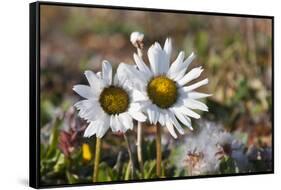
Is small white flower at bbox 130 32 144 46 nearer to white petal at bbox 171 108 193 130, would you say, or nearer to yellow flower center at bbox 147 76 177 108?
yellow flower center at bbox 147 76 177 108

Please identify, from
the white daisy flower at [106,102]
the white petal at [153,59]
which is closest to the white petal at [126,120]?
the white daisy flower at [106,102]

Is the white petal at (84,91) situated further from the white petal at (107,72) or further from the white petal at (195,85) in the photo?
the white petal at (195,85)

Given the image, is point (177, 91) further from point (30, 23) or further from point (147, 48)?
point (30, 23)

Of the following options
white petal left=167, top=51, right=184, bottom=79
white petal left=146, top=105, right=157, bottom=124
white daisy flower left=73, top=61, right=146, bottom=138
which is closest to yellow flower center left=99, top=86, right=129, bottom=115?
white daisy flower left=73, top=61, right=146, bottom=138

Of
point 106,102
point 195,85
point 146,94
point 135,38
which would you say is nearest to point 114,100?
point 106,102

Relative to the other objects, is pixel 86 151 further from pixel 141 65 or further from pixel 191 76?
pixel 191 76

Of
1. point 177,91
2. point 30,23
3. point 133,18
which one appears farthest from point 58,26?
point 177,91

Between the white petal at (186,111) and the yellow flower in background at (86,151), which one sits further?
the white petal at (186,111)
